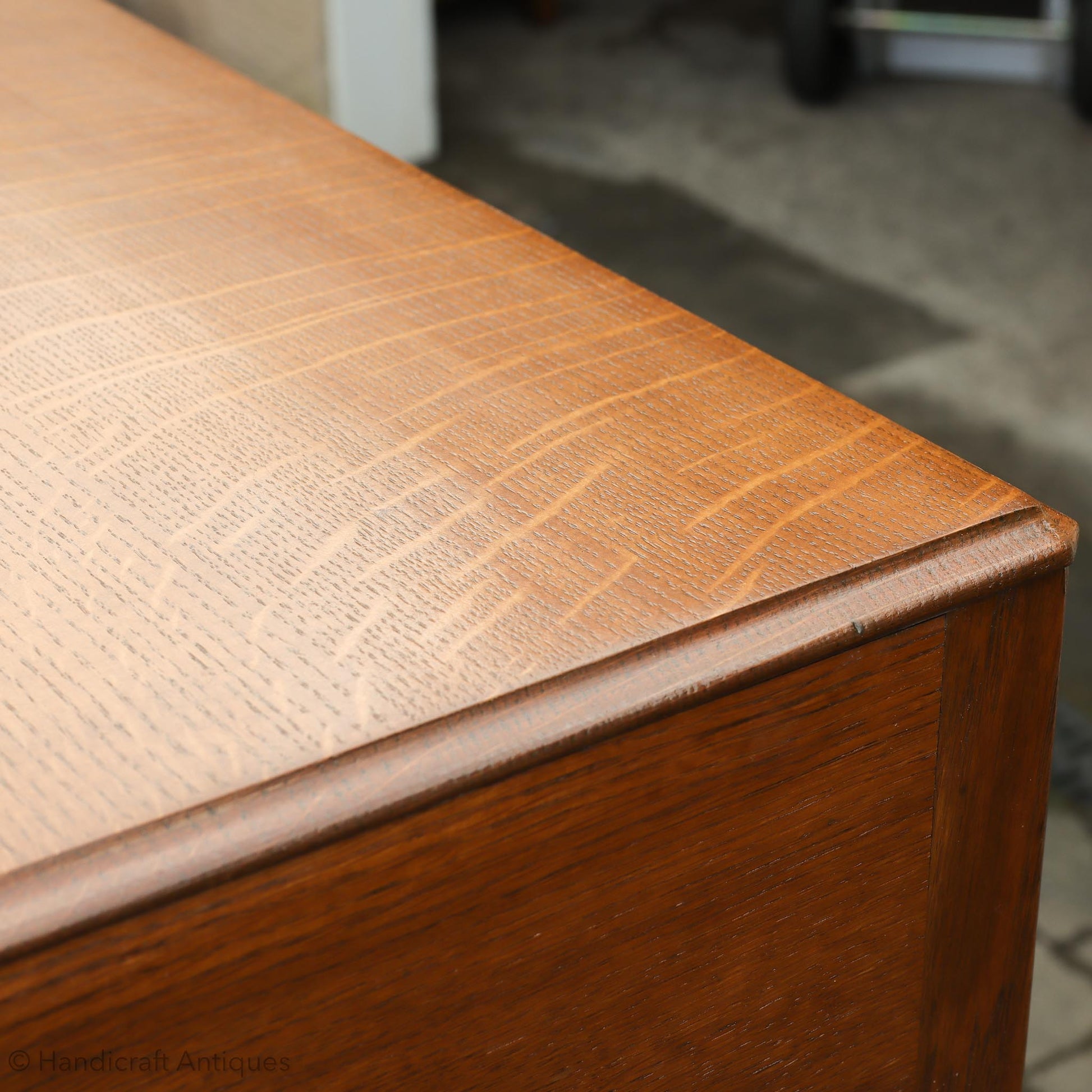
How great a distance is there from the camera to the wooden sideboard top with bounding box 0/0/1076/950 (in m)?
0.30

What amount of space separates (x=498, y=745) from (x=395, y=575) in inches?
2.7

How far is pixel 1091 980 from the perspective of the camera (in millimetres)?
978

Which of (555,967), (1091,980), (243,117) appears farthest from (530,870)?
(1091,980)

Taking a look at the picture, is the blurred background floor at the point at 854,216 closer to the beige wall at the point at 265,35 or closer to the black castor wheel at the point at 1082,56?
the black castor wheel at the point at 1082,56

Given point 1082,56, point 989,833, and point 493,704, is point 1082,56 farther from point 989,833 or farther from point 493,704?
point 493,704

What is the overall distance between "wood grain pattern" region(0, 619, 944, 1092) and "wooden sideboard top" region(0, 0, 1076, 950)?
0.6 inches

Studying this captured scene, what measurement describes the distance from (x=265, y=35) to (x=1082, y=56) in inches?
58.3

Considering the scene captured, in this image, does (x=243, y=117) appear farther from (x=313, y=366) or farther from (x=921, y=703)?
(x=921, y=703)

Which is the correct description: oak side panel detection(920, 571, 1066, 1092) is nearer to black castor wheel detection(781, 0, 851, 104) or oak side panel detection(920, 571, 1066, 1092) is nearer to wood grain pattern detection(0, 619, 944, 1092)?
wood grain pattern detection(0, 619, 944, 1092)

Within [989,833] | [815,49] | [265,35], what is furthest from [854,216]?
[989,833]

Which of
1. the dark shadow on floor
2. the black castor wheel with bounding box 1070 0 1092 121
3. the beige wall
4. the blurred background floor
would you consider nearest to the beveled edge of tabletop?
the blurred background floor

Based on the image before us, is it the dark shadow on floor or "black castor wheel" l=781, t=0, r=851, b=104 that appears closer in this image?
the dark shadow on floor

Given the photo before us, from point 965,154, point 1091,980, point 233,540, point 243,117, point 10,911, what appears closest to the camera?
point 10,911

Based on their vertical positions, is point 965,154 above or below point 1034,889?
below
